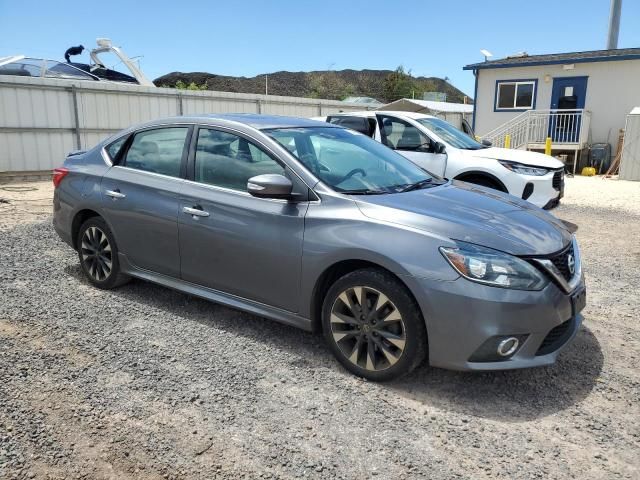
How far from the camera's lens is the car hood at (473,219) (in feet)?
10.1

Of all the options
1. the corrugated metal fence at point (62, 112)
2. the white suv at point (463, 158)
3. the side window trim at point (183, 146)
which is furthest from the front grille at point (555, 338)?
the corrugated metal fence at point (62, 112)

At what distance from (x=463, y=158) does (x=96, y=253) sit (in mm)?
5159

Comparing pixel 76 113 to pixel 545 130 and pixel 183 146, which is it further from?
pixel 545 130

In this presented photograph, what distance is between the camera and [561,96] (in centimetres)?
1892

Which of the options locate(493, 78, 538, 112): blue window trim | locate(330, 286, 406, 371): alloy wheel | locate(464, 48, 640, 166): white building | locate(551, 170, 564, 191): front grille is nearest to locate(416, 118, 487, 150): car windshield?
locate(551, 170, 564, 191): front grille

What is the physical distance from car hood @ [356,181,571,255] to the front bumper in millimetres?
274

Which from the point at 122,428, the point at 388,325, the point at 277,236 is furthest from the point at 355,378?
the point at 122,428

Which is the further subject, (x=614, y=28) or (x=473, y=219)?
(x=614, y=28)

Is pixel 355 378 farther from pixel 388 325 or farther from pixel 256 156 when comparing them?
pixel 256 156

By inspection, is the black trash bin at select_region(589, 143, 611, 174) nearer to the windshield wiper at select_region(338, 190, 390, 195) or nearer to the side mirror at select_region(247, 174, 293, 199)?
the windshield wiper at select_region(338, 190, 390, 195)

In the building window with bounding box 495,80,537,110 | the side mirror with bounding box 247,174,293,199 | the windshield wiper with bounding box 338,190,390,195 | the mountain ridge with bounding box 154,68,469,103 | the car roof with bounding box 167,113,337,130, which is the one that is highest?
the mountain ridge with bounding box 154,68,469,103

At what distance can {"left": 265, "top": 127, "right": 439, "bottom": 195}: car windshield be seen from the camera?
146 inches

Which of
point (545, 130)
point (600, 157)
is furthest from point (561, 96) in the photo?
point (600, 157)

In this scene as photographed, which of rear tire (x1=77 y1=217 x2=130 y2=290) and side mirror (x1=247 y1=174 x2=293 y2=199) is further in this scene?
rear tire (x1=77 y1=217 x2=130 y2=290)
